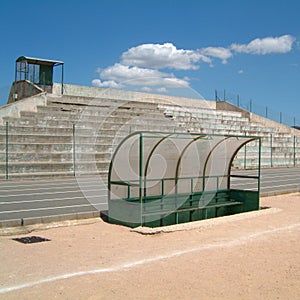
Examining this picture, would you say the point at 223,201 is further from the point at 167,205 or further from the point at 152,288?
the point at 152,288

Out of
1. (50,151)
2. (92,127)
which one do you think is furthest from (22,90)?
(50,151)

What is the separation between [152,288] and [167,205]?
708cm

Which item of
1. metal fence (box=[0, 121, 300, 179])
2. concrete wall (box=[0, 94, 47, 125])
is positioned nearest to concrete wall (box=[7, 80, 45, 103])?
concrete wall (box=[0, 94, 47, 125])

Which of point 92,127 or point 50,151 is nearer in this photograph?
point 50,151

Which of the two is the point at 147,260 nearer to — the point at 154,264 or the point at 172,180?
the point at 154,264

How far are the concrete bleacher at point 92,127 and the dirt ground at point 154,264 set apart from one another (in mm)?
14984

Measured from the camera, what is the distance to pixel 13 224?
10711 mm

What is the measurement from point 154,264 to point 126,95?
33764mm

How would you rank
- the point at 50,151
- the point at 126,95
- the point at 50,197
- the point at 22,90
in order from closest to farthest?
the point at 50,197
the point at 50,151
the point at 22,90
the point at 126,95

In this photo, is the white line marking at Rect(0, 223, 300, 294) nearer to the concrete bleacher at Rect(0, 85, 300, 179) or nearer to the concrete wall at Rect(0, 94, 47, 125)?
the concrete bleacher at Rect(0, 85, 300, 179)

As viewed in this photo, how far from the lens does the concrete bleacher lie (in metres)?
25.2

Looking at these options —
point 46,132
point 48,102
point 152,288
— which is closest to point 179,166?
point 152,288

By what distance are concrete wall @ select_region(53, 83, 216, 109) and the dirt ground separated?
88.3ft

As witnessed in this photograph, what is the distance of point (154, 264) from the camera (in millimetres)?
7324
